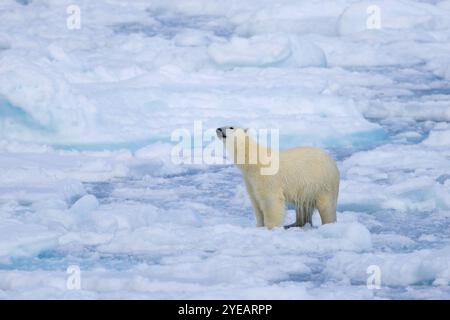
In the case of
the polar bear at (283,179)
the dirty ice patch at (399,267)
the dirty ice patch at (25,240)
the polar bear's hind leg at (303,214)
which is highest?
the polar bear at (283,179)

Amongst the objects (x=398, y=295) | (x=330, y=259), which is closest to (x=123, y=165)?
(x=330, y=259)

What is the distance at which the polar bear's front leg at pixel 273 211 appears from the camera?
19.0 feet

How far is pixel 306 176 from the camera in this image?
586cm

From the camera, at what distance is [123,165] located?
8.09 m

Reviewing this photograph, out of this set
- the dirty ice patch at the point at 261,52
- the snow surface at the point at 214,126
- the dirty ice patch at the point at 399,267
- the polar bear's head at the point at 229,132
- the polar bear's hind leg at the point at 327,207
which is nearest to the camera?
the dirty ice patch at the point at 399,267

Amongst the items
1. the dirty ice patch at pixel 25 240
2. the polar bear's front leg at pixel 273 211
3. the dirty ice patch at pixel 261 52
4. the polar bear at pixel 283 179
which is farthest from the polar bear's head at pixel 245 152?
the dirty ice patch at pixel 261 52

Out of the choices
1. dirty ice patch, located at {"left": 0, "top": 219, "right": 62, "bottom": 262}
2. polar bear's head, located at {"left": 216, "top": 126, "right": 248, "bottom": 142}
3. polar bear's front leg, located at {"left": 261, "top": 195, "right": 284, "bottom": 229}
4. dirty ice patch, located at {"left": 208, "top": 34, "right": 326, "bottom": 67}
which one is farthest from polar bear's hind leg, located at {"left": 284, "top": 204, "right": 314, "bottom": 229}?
dirty ice patch, located at {"left": 208, "top": 34, "right": 326, "bottom": 67}

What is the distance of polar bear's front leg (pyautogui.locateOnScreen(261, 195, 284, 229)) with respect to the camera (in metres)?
5.79

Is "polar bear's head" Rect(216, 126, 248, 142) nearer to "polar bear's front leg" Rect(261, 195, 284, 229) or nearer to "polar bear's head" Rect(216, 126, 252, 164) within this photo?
"polar bear's head" Rect(216, 126, 252, 164)

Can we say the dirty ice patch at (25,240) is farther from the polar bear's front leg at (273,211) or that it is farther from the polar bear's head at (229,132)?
the polar bear's front leg at (273,211)

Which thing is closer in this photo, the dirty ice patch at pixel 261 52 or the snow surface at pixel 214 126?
the snow surface at pixel 214 126

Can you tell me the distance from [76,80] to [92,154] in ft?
8.12

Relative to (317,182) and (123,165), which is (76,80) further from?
(317,182)

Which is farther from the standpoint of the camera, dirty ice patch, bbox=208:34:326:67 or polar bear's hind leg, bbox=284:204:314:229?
dirty ice patch, bbox=208:34:326:67
